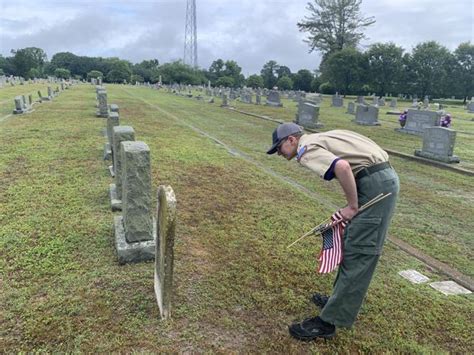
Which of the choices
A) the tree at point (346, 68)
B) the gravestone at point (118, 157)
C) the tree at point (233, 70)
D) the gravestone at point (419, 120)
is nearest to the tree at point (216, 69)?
the tree at point (233, 70)

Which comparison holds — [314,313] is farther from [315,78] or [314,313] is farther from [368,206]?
[315,78]

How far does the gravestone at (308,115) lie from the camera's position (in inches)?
648

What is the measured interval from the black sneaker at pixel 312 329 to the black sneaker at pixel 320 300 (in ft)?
1.16

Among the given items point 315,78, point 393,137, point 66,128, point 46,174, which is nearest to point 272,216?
point 46,174

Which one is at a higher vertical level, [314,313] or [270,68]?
[270,68]

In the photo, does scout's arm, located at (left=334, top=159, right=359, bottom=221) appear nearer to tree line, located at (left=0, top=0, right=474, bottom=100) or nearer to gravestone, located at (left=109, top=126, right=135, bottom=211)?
gravestone, located at (left=109, top=126, right=135, bottom=211)

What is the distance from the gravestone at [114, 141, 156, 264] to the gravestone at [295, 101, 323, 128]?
13577 millimetres

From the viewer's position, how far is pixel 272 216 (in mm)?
5332

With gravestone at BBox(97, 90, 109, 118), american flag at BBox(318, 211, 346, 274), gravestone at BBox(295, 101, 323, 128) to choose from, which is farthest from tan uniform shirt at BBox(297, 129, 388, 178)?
gravestone at BBox(295, 101, 323, 128)

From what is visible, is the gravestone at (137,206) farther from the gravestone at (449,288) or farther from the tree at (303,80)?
the tree at (303,80)

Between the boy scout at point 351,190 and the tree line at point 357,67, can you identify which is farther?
the tree line at point 357,67

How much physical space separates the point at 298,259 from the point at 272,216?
1302 millimetres

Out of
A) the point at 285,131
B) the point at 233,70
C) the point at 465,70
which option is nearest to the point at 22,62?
the point at 233,70

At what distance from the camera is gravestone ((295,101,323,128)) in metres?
16.5
